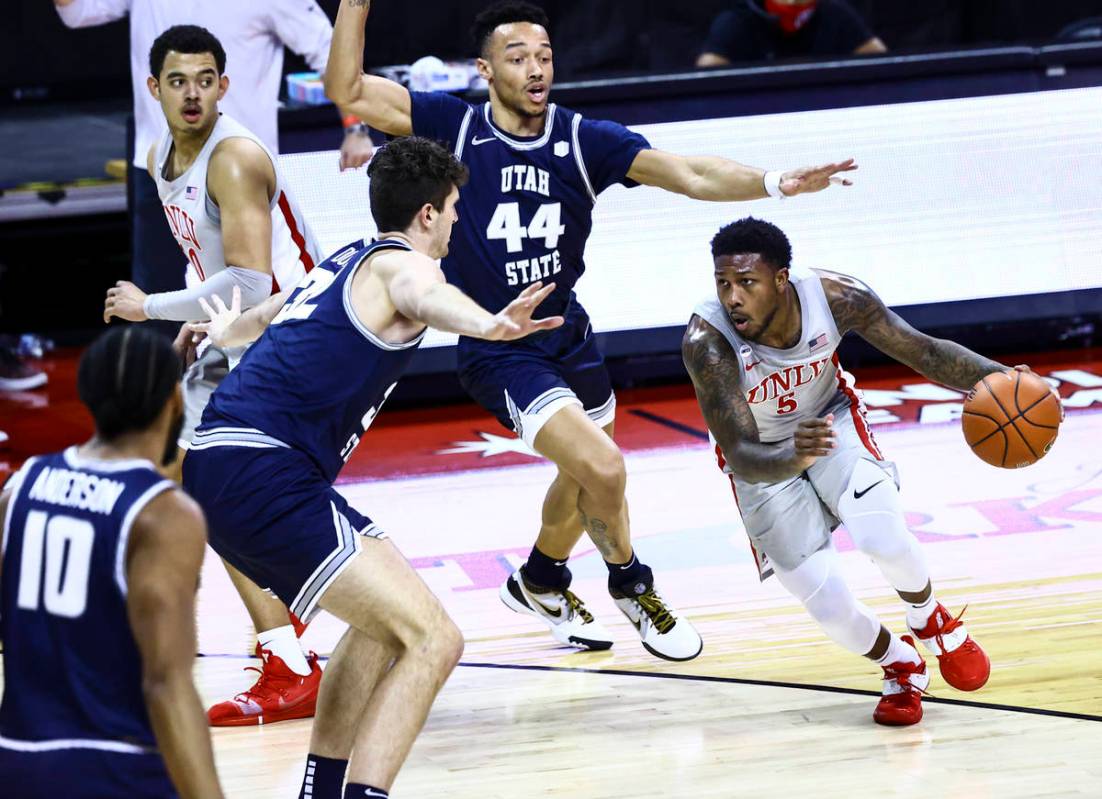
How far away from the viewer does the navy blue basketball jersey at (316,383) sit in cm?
422

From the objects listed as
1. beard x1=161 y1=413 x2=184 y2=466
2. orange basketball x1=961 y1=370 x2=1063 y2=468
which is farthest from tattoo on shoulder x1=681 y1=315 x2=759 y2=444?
beard x1=161 y1=413 x2=184 y2=466

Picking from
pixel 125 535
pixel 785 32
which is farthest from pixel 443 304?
pixel 785 32

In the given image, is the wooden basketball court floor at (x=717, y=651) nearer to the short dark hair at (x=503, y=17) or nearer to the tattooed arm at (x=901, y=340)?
the tattooed arm at (x=901, y=340)

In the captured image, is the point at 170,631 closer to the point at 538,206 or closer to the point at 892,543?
the point at 892,543

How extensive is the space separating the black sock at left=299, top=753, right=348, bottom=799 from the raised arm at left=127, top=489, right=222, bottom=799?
1284 millimetres

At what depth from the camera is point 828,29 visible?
10.1 meters

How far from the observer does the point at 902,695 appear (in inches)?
195

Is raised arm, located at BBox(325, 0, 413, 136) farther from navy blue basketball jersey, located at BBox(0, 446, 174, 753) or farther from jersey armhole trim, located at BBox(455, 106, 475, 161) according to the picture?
navy blue basketball jersey, located at BBox(0, 446, 174, 753)

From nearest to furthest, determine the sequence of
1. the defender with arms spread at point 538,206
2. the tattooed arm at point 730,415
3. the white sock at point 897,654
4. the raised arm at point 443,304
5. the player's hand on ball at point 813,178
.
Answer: the raised arm at point 443,304
the tattooed arm at point 730,415
the white sock at point 897,654
the player's hand on ball at point 813,178
the defender with arms spread at point 538,206

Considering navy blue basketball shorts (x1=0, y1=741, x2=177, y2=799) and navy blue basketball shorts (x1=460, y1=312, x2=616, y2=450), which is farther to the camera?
navy blue basketball shorts (x1=460, y1=312, x2=616, y2=450)

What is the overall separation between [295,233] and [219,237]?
34 cm

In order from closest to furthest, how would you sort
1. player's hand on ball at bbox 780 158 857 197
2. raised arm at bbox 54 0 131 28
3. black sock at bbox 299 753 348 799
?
black sock at bbox 299 753 348 799 → player's hand on ball at bbox 780 158 857 197 → raised arm at bbox 54 0 131 28

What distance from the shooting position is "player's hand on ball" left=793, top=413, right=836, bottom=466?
455 centimetres

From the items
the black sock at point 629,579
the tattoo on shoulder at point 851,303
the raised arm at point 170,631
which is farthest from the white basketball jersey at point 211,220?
the raised arm at point 170,631
